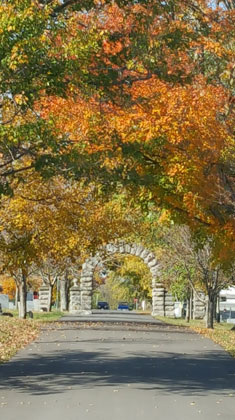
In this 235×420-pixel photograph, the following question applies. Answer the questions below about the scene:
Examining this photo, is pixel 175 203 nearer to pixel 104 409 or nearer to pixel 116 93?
pixel 116 93

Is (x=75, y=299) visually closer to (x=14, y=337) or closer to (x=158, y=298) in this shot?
(x=158, y=298)

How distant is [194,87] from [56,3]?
313 inches

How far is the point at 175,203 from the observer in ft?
71.7

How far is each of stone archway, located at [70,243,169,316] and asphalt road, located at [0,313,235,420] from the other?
29.1 meters

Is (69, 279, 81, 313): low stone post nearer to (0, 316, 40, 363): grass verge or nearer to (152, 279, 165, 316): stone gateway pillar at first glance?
(152, 279, 165, 316): stone gateway pillar

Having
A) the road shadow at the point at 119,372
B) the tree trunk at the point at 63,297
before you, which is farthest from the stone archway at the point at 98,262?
the road shadow at the point at 119,372

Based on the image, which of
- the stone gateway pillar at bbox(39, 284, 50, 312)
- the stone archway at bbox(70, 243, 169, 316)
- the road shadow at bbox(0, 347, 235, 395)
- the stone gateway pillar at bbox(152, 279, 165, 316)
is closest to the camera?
the road shadow at bbox(0, 347, 235, 395)

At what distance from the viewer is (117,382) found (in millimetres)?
15109

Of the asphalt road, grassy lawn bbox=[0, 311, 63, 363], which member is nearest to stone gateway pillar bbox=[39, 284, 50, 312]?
grassy lawn bbox=[0, 311, 63, 363]

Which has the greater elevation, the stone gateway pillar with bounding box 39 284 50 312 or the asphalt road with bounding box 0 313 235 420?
the stone gateway pillar with bounding box 39 284 50 312

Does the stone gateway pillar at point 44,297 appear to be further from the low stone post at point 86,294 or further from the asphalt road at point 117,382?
the asphalt road at point 117,382

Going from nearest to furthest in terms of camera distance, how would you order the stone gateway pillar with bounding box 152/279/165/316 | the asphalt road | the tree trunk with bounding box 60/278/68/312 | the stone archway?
the asphalt road, the stone archway, the stone gateway pillar with bounding box 152/279/165/316, the tree trunk with bounding box 60/278/68/312

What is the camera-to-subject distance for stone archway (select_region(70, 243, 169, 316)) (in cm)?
5462

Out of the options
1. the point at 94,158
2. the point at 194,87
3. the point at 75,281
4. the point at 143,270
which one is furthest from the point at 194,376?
the point at 143,270
